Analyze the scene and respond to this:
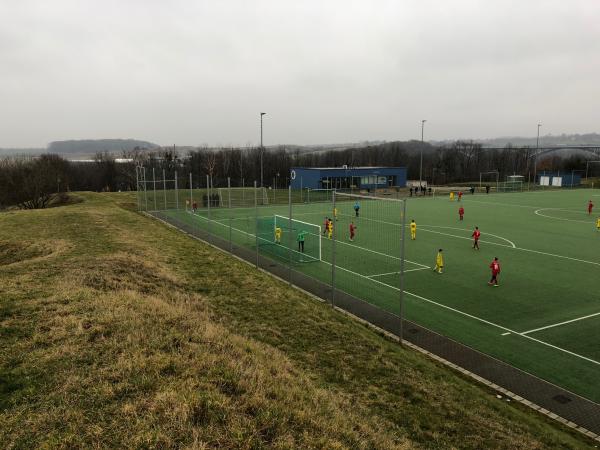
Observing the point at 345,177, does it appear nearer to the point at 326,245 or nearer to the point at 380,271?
the point at 326,245

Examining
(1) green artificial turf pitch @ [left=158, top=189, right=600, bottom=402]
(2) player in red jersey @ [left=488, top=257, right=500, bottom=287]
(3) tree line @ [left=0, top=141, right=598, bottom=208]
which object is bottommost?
(1) green artificial turf pitch @ [left=158, top=189, right=600, bottom=402]

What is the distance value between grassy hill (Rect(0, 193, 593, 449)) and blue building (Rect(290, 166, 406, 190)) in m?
50.8

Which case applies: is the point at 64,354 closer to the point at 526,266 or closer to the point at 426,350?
the point at 426,350

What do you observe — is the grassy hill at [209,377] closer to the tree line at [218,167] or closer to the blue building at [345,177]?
the tree line at [218,167]

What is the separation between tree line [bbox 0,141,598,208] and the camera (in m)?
42.7

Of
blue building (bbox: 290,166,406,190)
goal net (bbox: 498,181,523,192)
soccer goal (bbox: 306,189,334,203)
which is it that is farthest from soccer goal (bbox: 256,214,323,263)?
goal net (bbox: 498,181,523,192)

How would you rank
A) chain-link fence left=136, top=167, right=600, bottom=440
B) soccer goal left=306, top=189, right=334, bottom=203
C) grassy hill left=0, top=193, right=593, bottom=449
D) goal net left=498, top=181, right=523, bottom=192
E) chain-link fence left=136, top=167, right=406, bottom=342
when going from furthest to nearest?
goal net left=498, top=181, right=523, bottom=192
soccer goal left=306, top=189, right=334, bottom=203
chain-link fence left=136, top=167, right=406, bottom=342
chain-link fence left=136, top=167, right=600, bottom=440
grassy hill left=0, top=193, right=593, bottom=449

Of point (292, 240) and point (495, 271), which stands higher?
point (292, 240)

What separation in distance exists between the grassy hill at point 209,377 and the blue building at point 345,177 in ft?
167

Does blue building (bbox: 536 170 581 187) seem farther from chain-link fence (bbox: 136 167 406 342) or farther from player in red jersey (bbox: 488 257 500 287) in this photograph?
player in red jersey (bbox: 488 257 500 287)

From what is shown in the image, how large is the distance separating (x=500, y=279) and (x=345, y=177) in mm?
49179

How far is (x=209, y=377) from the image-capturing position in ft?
22.8

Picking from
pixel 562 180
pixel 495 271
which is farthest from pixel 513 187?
pixel 495 271

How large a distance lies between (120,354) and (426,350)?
824cm
